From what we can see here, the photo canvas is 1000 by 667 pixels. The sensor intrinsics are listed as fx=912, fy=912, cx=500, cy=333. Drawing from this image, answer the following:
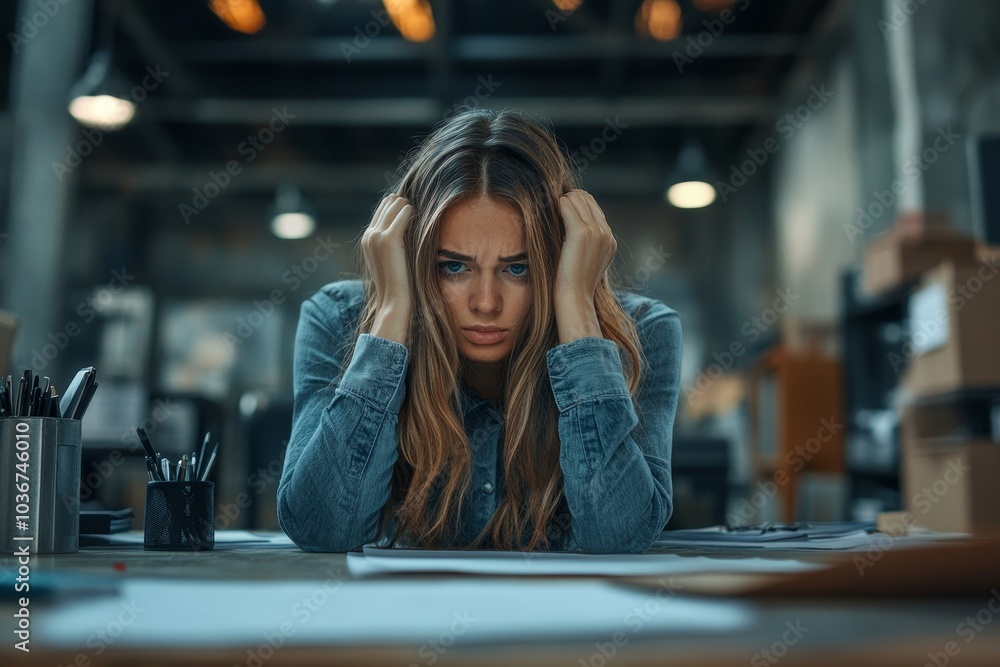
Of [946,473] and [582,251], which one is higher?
[582,251]

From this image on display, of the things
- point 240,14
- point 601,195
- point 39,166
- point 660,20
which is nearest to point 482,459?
point 39,166

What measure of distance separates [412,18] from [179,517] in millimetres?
5417

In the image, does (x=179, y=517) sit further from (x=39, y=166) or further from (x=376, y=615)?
(x=39, y=166)

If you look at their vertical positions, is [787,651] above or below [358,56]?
below

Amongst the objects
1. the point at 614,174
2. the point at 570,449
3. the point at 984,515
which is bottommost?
the point at 984,515

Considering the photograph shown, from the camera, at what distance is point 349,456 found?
3.90 ft

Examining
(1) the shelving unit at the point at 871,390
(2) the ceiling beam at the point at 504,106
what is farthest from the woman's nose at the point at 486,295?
(2) the ceiling beam at the point at 504,106

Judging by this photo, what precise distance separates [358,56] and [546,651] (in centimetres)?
666

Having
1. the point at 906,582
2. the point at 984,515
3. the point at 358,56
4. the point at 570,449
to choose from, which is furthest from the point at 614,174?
the point at 906,582

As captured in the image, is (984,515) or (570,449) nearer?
(570,449)

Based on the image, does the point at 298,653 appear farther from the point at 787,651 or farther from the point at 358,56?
the point at 358,56

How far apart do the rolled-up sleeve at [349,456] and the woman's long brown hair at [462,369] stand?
0.06 meters

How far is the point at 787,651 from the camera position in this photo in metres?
0.44

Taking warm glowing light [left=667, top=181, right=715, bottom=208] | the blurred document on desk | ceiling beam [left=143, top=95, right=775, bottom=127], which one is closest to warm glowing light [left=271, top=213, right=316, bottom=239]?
ceiling beam [left=143, top=95, right=775, bottom=127]
